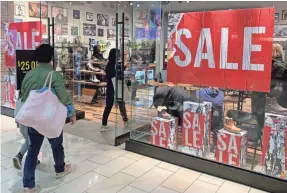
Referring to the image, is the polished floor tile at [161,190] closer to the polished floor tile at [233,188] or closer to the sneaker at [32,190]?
the polished floor tile at [233,188]

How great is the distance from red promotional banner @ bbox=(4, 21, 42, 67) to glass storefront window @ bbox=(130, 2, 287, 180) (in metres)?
2.48

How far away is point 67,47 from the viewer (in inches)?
268

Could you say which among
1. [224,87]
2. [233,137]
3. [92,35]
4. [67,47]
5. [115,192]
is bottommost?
[115,192]

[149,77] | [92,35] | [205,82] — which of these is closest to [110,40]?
[92,35]

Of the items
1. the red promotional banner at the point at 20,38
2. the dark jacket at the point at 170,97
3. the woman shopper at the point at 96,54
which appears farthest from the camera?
the woman shopper at the point at 96,54

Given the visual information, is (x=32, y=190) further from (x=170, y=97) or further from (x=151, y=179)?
(x=170, y=97)

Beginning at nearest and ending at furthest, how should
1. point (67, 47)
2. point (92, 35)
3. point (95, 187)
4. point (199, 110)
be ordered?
point (95, 187)
point (199, 110)
point (67, 47)
point (92, 35)

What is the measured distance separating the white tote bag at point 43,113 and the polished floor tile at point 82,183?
59 centimetres

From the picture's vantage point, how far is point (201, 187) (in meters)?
2.91

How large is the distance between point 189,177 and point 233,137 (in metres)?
0.65

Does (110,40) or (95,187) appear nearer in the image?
(95,187)

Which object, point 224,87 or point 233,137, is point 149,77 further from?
point 233,137

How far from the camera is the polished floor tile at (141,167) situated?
3.23 meters

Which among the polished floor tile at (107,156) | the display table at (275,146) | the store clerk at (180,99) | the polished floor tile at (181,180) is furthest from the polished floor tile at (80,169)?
the display table at (275,146)
